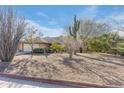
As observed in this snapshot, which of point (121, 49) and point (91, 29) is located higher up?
point (91, 29)

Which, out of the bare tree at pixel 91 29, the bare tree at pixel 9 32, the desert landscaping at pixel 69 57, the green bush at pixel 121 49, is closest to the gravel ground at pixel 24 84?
the desert landscaping at pixel 69 57

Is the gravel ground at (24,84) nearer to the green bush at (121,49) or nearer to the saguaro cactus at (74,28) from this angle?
the saguaro cactus at (74,28)

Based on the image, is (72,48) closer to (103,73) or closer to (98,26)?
(103,73)

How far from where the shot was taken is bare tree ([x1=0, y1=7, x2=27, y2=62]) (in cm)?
1304

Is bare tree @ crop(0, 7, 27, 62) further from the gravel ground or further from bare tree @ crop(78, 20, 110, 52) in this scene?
bare tree @ crop(78, 20, 110, 52)

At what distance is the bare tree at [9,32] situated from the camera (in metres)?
13.0

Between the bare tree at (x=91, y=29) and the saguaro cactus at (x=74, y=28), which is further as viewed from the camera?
the bare tree at (x=91, y=29)

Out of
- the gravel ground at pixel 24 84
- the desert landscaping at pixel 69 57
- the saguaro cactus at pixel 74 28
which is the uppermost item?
the saguaro cactus at pixel 74 28

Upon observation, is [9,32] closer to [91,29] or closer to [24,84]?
[24,84]

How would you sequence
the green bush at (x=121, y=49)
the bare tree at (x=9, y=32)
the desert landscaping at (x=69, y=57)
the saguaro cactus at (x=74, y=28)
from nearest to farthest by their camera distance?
the desert landscaping at (x=69, y=57) < the bare tree at (x=9, y=32) < the green bush at (x=121, y=49) < the saguaro cactus at (x=74, y=28)

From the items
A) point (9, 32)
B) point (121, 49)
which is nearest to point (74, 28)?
point (121, 49)

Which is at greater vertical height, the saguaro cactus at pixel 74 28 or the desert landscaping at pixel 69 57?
the saguaro cactus at pixel 74 28

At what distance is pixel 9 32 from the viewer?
13250 millimetres

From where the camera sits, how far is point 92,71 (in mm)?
9602
